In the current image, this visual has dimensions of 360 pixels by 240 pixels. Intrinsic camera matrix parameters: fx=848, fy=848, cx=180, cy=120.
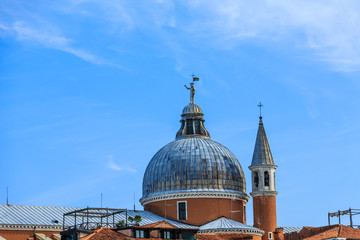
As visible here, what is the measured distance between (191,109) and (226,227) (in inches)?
473

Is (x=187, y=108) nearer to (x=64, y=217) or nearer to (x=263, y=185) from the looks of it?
(x=263, y=185)

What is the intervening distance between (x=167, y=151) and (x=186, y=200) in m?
4.88

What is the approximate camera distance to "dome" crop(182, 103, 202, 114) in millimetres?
69000

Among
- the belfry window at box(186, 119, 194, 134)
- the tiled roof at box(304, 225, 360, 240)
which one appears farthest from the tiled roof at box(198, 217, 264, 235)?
the belfry window at box(186, 119, 194, 134)

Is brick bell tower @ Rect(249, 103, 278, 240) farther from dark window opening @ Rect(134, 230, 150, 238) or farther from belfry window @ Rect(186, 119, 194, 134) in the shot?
dark window opening @ Rect(134, 230, 150, 238)

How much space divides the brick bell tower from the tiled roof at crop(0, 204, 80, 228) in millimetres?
14779

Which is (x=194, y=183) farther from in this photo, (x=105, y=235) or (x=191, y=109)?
(x=105, y=235)

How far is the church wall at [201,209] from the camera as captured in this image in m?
63.2

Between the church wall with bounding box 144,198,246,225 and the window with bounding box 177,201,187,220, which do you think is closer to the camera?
the church wall with bounding box 144,198,246,225

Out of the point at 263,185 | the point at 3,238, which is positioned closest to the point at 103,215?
the point at 3,238

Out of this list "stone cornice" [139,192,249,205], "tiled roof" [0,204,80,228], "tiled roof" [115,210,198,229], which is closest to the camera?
"tiled roof" [0,204,80,228]

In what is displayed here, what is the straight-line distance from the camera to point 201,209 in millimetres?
63531

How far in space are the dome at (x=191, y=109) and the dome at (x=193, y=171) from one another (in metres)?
2.78

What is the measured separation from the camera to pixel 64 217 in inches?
2279
